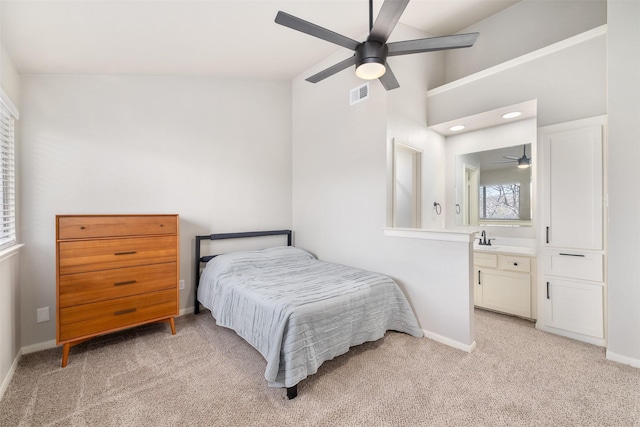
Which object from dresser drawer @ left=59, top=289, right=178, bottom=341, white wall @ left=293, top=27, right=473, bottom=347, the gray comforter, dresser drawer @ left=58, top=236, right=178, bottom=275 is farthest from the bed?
dresser drawer @ left=58, top=236, right=178, bottom=275

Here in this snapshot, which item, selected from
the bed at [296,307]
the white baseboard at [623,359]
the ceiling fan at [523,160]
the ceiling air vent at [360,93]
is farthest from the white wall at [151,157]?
the white baseboard at [623,359]

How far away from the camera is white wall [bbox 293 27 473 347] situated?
8.29ft

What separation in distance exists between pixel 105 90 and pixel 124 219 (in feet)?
4.58

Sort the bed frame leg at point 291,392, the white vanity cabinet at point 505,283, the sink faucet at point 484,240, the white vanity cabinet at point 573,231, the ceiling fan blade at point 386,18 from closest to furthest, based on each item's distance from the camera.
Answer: the ceiling fan blade at point 386,18 < the bed frame leg at point 291,392 < the white vanity cabinet at point 573,231 < the white vanity cabinet at point 505,283 < the sink faucet at point 484,240

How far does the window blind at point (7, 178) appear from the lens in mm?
2141

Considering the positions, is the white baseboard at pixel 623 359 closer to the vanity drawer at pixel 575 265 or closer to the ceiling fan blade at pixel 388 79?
the vanity drawer at pixel 575 265

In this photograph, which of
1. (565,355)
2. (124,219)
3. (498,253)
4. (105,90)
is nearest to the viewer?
(565,355)

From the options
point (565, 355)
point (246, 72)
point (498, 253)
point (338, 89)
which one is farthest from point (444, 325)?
point (246, 72)

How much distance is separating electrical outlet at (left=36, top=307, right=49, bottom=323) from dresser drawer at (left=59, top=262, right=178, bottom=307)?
1.82ft

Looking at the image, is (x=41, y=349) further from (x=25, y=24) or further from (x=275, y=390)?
(x=25, y=24)

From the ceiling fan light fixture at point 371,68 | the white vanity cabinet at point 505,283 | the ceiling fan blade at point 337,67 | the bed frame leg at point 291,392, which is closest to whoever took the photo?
the bed frame leg at point 291,392

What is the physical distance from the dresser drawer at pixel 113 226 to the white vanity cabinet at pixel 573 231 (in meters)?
3.75

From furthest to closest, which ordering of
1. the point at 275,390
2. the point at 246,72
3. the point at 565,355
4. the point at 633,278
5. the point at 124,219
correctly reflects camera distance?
the point at 246,72 → the point at 124,219 → the point at 565,355 → the point at 633,278 → the point at 275,390

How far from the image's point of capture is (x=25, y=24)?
1.91 meters
